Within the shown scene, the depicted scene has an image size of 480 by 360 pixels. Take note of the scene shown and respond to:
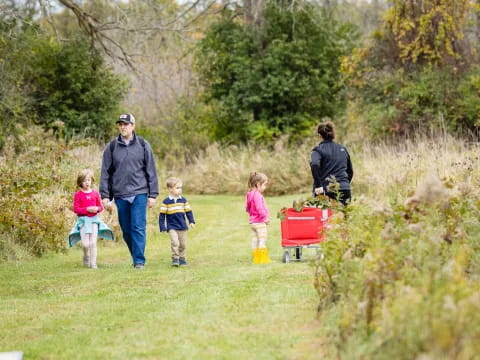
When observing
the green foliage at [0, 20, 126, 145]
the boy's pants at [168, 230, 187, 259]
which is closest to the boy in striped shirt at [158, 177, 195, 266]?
the boy's pants at [168, 230, 187, 259]

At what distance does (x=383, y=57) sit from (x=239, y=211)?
9.24 meters

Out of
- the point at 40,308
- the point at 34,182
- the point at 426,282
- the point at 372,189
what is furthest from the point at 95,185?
the point at 426,282

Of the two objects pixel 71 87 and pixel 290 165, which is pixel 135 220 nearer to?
pixel 290 165

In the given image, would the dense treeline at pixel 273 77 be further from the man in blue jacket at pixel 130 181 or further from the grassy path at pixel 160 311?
the grassy path at pixel 160 311

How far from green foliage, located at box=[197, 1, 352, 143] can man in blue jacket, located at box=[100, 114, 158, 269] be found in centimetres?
1563

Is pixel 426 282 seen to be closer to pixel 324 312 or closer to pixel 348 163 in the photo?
pixel 324 312

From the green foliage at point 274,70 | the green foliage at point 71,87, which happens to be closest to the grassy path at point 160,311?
the green foliage at point 71,87

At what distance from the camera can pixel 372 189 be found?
50.5 ft

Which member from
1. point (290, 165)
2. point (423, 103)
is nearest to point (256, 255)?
point (290, 165)

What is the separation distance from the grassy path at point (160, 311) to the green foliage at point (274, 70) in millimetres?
15402

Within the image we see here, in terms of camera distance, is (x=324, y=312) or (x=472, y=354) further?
(x=324, y=312)

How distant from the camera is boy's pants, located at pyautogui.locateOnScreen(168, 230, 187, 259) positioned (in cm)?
952

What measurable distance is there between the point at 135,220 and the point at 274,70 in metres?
16.6

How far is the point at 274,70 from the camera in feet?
83.0
